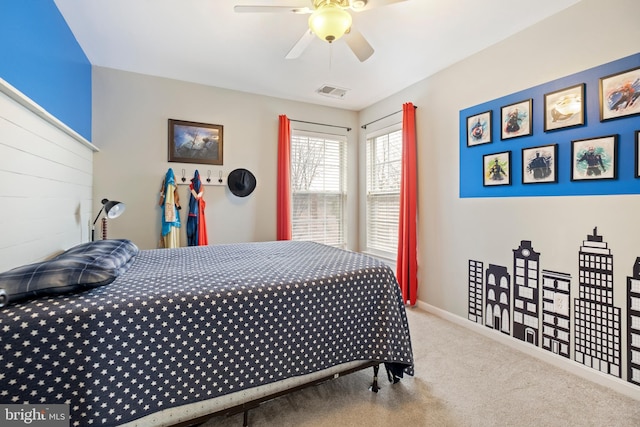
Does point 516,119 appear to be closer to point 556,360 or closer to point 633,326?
point 633,326

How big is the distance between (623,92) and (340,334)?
92.8 inches

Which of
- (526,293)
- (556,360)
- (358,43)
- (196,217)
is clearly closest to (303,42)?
(358,43)

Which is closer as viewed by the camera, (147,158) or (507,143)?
(507,143)

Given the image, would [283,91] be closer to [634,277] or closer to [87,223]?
[87,223]

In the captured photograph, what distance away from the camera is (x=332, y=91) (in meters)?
3.50

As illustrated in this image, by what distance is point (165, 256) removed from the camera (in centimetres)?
215

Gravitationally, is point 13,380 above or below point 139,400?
above

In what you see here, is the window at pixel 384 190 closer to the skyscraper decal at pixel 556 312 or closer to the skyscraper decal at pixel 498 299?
the skyscraper decal at pixel 498 299

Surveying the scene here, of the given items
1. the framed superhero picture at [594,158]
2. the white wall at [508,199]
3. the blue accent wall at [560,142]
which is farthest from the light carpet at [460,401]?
the framed superhero picture at [594,158]

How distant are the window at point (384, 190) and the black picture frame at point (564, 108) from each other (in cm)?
161

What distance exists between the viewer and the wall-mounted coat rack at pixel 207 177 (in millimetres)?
3273

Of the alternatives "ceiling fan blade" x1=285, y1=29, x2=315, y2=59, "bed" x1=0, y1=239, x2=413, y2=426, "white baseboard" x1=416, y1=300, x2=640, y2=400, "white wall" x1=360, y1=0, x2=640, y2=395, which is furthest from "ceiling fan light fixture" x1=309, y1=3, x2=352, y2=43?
"white baseboard" x1=416, y1=300, x2=640, y2=400

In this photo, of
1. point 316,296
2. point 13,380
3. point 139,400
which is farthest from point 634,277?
A: point 13,380

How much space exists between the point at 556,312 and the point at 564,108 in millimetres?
1536
